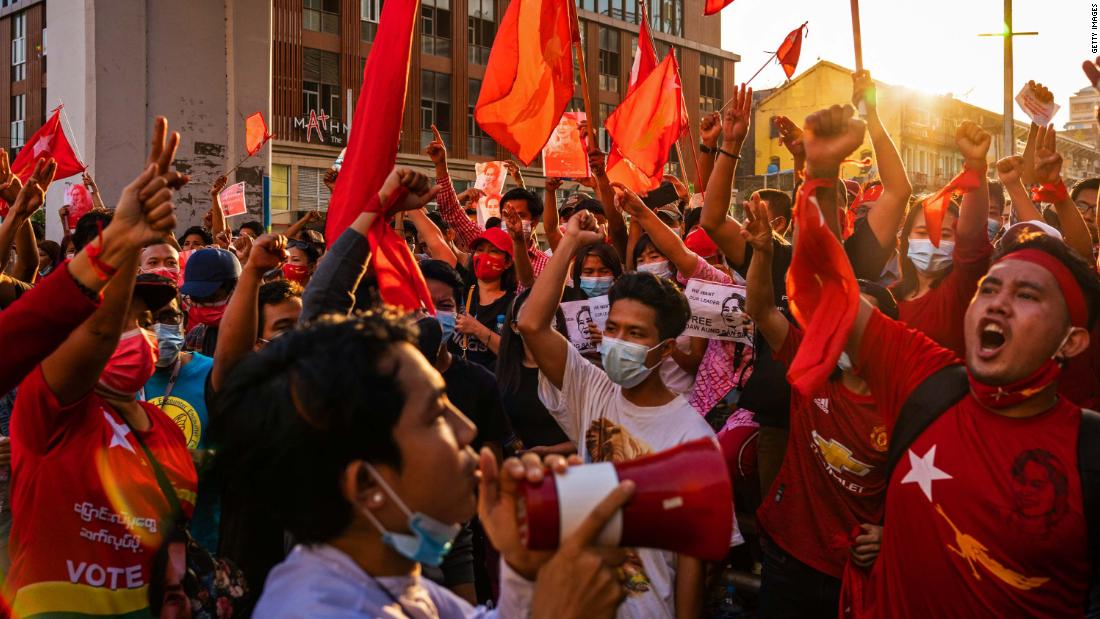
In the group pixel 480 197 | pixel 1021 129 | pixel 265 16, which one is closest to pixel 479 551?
pixel 480 197

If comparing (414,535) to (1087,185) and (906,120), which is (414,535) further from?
(906,120)

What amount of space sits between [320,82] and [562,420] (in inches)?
1285

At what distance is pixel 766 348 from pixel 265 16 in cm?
1259

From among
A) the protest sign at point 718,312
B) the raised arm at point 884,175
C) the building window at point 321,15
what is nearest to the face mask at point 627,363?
the protest sign at point 718,312

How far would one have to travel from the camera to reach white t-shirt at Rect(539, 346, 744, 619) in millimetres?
3139

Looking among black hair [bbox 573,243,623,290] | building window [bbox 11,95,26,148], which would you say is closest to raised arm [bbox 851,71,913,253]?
black hair [bbox 573,243,623,290]

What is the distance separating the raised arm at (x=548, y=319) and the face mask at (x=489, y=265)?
229 cm

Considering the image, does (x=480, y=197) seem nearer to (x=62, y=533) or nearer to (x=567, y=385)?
(x=567, y=385)

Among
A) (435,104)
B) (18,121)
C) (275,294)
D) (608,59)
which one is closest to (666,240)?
(275,294)

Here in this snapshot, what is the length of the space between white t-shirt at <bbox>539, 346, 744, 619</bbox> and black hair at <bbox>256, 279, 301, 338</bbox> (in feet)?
3.73

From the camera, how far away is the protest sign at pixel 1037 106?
5508 mm

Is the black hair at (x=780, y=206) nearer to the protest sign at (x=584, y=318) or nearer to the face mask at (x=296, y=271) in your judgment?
the protest sign at (x=584, y=318)

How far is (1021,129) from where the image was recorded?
159 feet

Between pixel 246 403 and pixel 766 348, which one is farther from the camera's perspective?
pixel 766 348
